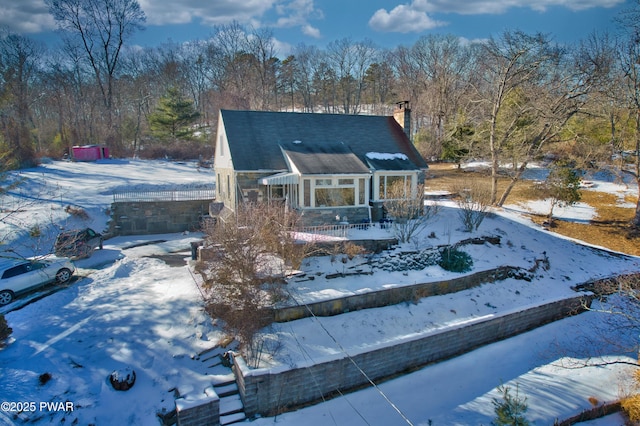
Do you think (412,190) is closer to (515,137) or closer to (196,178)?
(515,137)

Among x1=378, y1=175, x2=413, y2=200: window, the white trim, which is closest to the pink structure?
the white trim

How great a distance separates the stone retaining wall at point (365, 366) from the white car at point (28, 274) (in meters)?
8.40

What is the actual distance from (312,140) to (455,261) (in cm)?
935

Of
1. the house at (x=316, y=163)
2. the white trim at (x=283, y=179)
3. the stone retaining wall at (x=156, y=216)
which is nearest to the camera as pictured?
the white trim at (x=283, y=179)

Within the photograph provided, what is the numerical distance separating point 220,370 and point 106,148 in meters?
34.1

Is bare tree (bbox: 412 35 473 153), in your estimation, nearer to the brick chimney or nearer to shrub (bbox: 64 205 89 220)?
the brick chimney

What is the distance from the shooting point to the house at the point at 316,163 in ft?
52.4

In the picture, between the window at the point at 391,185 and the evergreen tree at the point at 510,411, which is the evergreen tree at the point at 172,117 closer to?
the window at the point at 391,185

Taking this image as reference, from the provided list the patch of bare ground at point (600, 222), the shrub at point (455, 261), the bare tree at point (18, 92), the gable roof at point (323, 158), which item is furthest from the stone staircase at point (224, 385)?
the bare tree at point (18, 92)

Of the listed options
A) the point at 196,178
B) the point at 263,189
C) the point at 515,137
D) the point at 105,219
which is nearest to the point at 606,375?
the point at 263,189

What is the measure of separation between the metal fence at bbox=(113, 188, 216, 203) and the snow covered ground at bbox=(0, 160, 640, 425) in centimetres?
412

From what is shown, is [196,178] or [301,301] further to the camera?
[196,178]

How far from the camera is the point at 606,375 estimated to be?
35.0 feet

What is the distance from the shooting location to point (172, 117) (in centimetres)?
3606
